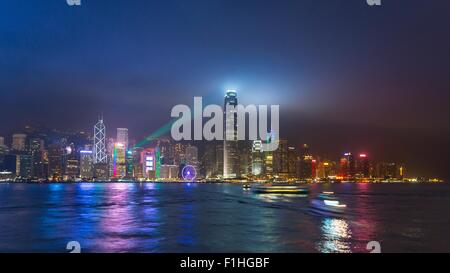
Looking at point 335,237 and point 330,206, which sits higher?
point 335,237

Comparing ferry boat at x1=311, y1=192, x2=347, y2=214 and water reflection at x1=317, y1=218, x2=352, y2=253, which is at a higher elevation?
water reflection at x1=317, y1=218, x2=352, y2=253

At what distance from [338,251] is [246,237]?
9561 millimetres

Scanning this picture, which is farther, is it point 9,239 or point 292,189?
point 292,189

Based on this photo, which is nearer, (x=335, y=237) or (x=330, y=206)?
(x=335, y=237)

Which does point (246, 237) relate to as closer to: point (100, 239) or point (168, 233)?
point (168, 233)

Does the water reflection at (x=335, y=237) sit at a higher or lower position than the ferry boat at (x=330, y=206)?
higher

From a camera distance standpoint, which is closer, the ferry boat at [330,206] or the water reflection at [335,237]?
the water reflection at [335,237]

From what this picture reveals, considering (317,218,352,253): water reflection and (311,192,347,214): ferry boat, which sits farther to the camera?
(311,192,347,214): ferry boat

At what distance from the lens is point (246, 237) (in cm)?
3788
